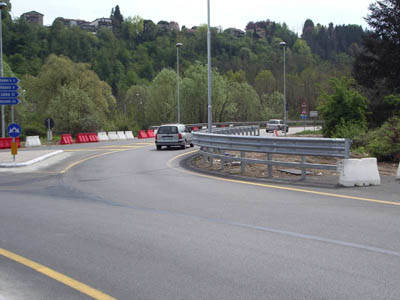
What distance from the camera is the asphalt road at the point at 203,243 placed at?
4.83 metres

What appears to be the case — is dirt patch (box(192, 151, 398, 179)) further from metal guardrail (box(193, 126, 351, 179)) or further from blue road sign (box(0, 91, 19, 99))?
blue road sign (box(0, 91, 19, 99))

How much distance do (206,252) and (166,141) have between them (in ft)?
79.3

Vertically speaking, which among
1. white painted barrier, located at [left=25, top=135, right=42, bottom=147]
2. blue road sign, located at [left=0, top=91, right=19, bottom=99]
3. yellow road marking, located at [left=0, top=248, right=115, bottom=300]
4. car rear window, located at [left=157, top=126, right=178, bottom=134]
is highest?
blue road sign, located at [left=0, top=91, right=19, bottom=99]

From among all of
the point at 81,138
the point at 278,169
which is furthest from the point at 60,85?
the point at 278,169

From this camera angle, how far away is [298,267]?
5410mm

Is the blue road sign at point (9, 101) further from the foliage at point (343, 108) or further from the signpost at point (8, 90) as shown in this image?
the foliage at point (343, 108)

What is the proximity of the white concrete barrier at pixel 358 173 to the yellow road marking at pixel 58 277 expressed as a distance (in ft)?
26.1

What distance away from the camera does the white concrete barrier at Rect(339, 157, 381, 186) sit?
11680 millimetres

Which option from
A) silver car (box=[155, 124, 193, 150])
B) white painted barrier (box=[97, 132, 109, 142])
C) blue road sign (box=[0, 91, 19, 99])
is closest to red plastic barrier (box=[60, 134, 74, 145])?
white painted barrier (box=[97, 132, 109, 142])

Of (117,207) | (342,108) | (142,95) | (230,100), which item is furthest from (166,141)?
(142,95)

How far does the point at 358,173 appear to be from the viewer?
11719 millimetres

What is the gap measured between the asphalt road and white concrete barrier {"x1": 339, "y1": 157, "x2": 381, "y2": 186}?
0.73 meters

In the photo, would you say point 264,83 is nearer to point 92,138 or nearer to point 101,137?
point 101,137

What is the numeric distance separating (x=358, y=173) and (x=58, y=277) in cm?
835
